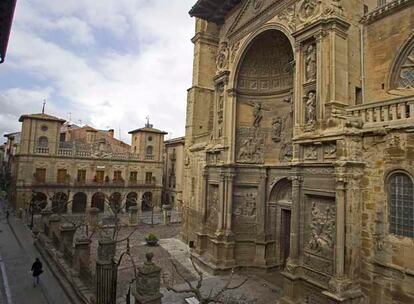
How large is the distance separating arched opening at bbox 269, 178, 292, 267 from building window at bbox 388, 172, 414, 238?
5.93 metres

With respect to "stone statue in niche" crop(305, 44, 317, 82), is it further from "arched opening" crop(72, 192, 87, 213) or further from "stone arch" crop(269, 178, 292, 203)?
"arched opening" crop(72, 192, 87, 213)

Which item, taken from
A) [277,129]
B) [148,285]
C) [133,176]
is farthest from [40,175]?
[148,285]

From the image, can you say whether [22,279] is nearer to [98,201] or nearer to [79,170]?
[79,170]

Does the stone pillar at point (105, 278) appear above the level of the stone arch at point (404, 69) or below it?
below

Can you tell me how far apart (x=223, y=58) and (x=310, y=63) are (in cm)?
628

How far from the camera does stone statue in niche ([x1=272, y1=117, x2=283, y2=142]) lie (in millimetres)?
14867

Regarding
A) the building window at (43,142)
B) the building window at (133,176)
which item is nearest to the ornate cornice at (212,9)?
the building window at (43,142)

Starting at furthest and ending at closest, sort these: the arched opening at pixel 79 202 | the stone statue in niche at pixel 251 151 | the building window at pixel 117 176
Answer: the building window at pixel 117 176 < the arched opening at pixel 79 202 < the stone statue in niche at pixel 251 151

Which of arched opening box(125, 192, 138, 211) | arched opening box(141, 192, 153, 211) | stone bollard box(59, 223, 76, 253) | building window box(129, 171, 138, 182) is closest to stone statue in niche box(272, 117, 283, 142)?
stone bollard box(59, 223, 76, 253)

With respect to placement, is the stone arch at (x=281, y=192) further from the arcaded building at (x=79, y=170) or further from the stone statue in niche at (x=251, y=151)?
the arcaded building at (x=79, y=170)

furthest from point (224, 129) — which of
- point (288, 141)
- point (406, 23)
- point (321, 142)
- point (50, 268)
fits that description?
point (50, 268)

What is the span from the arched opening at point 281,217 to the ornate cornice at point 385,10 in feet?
23.4

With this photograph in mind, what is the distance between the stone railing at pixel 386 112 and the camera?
7854 mm

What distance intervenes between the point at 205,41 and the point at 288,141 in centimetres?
937
